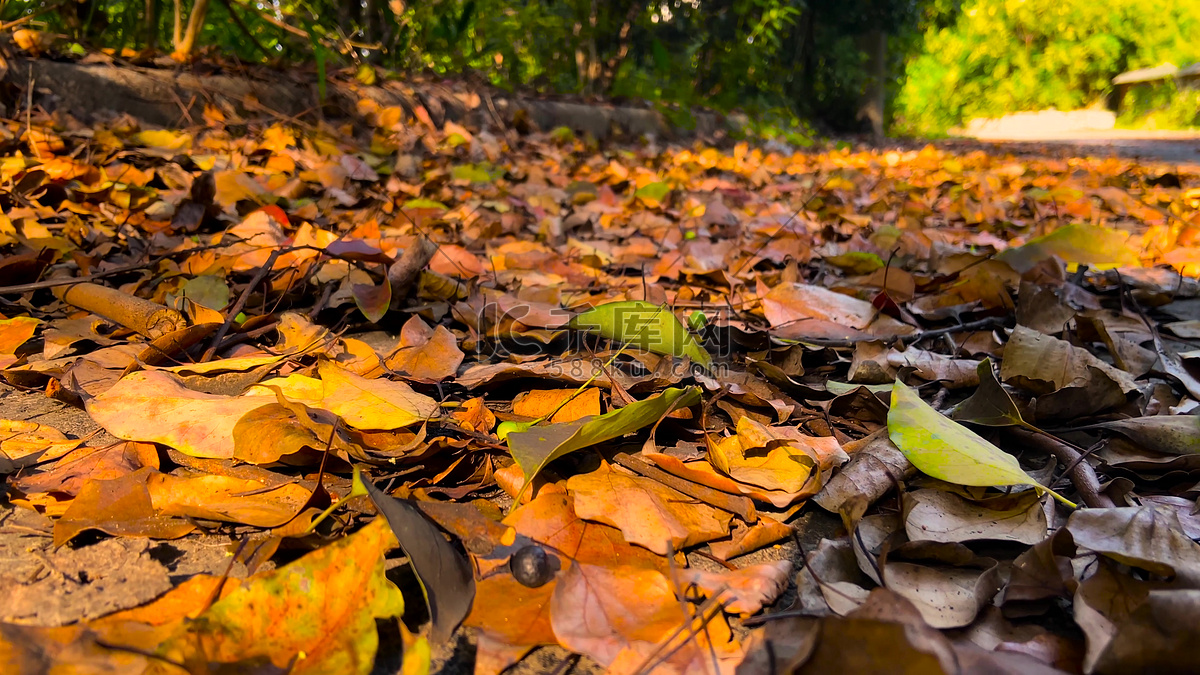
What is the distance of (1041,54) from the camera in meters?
17.8

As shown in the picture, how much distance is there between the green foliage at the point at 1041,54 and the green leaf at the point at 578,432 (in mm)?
17610

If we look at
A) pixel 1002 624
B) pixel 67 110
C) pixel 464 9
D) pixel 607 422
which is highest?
pixel 464 9

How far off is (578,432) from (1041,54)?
22081mm

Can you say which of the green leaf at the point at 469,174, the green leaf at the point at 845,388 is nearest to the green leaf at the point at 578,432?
the green leaf at the point at 845,388

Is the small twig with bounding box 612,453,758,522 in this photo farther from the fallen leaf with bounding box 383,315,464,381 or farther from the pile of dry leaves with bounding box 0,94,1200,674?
the fallen leaf with bounding box 383,315,464,381

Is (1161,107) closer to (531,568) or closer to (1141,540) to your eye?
(1141,540)

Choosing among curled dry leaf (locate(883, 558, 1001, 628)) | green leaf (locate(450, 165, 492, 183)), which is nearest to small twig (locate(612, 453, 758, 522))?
curled dry leaf (locate(883, 558, 1001, 628))

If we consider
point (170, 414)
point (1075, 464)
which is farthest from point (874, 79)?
point (170, 414)

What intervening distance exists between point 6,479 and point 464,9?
4163 mm

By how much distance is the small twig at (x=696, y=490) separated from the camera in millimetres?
688

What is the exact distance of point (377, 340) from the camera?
1.16 metres

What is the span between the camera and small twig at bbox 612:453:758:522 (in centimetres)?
69

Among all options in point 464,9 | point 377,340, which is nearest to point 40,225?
point 377,340

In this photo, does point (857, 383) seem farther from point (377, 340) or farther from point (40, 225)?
point (40, 225)
